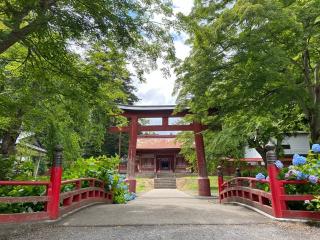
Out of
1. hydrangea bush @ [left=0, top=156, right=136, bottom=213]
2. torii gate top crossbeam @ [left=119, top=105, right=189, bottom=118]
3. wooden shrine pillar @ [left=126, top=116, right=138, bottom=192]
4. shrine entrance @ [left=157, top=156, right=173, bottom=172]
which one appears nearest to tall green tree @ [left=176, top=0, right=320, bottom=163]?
hydrangea bush @ [left=0, top=156, right=136, bottom=213]

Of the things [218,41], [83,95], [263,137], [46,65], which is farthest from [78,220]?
[263,137]

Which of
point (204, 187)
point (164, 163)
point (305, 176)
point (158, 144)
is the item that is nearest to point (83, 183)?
point (305, 176)

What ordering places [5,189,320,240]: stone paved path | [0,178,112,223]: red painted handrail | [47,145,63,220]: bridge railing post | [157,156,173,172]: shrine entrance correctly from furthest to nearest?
[157,156,173,172]: shrine entrance, [47,145,63,220]: bridge railing post, [0,178,112,223]: red painted handrail, [5,189,320,240]: stone paved path

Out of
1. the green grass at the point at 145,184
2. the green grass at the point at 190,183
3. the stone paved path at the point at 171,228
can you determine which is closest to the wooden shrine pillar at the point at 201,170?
the green grass at the point at 190,183

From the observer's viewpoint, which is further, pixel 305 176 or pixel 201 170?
pixel 201 170

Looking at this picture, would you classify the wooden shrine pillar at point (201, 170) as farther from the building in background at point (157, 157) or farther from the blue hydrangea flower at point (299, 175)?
the building in background at point (157, 157)

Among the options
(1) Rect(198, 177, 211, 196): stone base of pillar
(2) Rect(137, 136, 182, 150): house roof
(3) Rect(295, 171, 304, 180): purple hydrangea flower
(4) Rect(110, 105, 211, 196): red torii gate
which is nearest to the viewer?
(3) Rect(295, 171, 304, 180): purple hydrangea flower

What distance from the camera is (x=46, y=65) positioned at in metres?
6.69

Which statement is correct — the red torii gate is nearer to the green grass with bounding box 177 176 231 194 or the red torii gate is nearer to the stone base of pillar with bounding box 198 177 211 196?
the stone base of pillar with bounding box 198 177 211 196

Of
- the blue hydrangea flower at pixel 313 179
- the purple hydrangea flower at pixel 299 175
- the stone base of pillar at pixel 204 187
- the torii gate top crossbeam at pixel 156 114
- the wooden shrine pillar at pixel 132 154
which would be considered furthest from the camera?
the wooden shrine pillar at pixel 132 154

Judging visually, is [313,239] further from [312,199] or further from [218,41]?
[218,41]

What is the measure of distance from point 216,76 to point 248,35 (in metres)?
1.36

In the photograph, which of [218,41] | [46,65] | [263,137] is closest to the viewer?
[46,65]

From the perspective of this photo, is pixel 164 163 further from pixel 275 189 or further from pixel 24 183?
pixel 24 183
